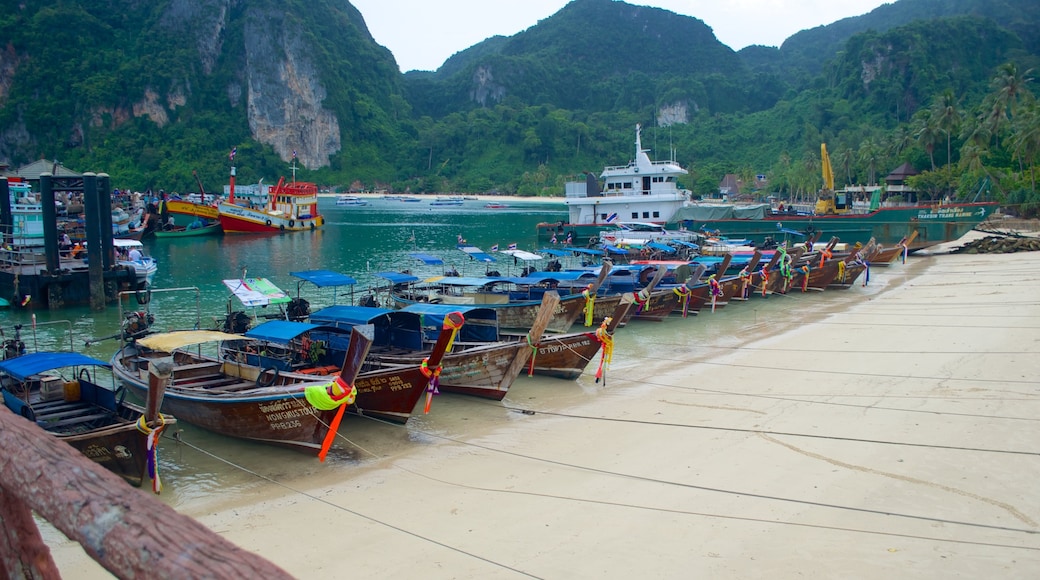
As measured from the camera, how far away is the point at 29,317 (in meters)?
25.5

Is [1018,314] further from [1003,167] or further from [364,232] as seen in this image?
[364,232]

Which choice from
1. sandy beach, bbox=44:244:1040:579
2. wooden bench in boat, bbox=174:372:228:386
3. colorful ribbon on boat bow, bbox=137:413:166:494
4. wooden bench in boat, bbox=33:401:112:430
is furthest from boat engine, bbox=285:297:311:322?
colorful ribbon on boat bow, bbox=137:413:166:494

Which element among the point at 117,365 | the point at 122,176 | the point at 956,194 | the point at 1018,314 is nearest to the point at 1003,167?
the point at 956,194

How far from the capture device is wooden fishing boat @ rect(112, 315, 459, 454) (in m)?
11.4

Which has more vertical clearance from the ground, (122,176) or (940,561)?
(122,176)

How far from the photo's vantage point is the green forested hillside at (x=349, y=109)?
118 metres

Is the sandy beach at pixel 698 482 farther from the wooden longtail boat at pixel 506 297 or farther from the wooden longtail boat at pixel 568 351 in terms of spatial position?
the wooden longtail boat at pixel 506 297

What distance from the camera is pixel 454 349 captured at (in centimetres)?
1619

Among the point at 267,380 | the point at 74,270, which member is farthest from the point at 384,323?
the point at 74,270

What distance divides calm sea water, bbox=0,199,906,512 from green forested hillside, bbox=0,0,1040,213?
58250 mm

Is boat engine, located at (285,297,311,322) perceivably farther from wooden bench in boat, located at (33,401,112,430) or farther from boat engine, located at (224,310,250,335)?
wooden bench in boat, located at (33,401,112,430)

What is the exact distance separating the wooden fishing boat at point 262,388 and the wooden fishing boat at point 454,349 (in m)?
0.63

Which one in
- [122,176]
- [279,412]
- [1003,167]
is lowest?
[279,412]

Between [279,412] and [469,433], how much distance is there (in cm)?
342
